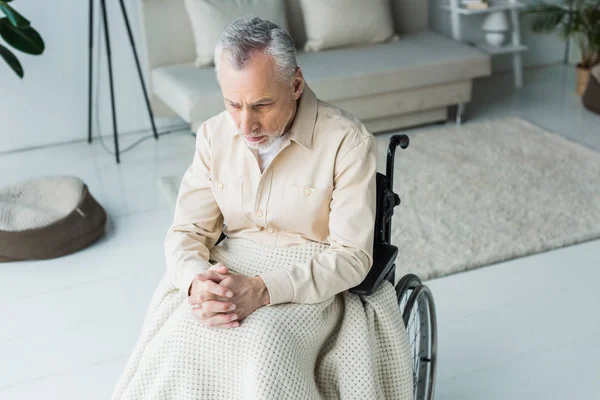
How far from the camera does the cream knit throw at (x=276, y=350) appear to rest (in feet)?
4.88

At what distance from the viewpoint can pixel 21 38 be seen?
3490mm

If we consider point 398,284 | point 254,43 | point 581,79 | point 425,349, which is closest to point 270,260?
point 398,284

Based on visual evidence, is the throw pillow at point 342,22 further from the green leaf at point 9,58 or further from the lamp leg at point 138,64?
the green leaf at point 9,58

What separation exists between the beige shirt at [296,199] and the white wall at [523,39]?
12.0 feet

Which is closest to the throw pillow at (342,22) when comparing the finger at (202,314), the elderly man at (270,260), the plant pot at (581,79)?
the plant pot at (581,79)

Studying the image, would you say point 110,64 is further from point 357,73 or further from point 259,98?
point 259,98

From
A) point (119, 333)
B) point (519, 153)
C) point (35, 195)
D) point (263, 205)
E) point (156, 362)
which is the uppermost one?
point (263, 205)

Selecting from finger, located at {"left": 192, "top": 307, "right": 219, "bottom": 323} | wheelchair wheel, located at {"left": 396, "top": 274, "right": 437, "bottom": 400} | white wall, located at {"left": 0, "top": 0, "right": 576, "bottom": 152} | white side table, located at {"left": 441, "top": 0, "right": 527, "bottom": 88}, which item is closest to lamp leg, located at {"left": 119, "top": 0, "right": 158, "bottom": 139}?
white wall, located at {"left": 0, "top": 0, "right": 576, "bottom": 152}

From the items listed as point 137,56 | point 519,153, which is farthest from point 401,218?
point 137,56

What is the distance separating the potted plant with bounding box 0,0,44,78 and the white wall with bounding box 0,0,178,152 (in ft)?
1.70

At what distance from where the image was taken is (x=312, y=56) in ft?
13.9

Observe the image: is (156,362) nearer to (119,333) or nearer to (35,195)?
(119,333)

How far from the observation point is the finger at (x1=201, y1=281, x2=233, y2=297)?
153cm

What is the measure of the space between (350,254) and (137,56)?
2.85m
